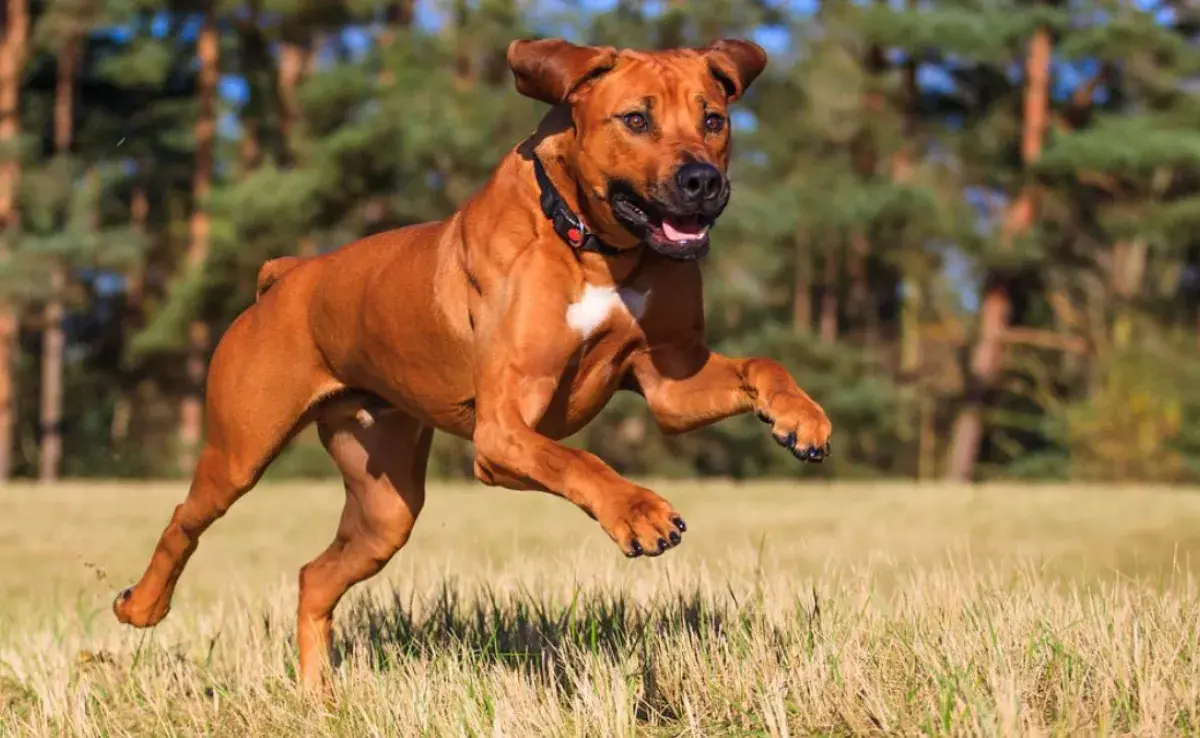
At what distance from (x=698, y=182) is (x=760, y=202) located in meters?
25.2

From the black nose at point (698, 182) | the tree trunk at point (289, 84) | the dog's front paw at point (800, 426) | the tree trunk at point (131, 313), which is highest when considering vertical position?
the black nose at point (698, 182)

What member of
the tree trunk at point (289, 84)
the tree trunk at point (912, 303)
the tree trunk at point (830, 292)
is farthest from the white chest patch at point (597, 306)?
the tree trunk at point (830, 292)

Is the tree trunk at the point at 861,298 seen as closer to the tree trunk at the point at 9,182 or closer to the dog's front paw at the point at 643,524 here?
the tree trunk at the point at 9,182

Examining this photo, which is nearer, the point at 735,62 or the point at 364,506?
the point at 735,62

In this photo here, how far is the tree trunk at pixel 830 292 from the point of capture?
111ft

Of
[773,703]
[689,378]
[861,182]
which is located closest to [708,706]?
[773,703]

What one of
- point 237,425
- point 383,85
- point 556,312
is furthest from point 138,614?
point 383,85

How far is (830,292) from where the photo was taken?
3419 centimetres

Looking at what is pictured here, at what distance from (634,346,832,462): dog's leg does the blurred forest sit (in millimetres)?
21196

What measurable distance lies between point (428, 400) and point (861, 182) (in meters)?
27.3

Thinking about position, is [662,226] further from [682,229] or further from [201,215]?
[201,215]

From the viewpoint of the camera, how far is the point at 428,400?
5414 millimetres

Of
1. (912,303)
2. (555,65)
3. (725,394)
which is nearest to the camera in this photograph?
(555,65)

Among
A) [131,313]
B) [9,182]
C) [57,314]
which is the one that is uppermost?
[9,182]
